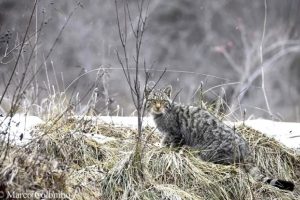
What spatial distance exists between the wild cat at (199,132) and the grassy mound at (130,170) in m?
→ 0.15

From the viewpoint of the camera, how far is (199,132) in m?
6.25

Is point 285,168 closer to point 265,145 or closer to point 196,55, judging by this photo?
point 265,145

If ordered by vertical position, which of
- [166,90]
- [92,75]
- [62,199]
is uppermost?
[92,75]

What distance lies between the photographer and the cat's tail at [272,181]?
5637 millimetres

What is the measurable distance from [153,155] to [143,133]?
956 millimetres

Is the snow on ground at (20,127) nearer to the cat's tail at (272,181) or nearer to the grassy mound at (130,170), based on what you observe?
the grassy mound at (130,170)

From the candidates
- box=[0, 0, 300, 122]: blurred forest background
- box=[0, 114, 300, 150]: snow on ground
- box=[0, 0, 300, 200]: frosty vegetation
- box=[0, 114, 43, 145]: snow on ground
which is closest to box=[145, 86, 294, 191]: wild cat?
box=[0, 0, 300, 200]: frosty vegetation

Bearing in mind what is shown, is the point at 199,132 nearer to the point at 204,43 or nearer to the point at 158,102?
the point at 158,102

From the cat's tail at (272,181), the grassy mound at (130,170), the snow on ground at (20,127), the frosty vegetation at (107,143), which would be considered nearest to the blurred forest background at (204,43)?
the frosty vegetation at (107,143)

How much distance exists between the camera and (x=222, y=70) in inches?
728

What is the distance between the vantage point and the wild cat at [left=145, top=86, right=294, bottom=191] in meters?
6.04

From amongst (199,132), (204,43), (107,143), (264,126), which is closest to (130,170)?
(107,143)

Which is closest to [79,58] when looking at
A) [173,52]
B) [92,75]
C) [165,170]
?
[92,75]

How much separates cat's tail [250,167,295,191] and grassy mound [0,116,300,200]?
0.07 meters
